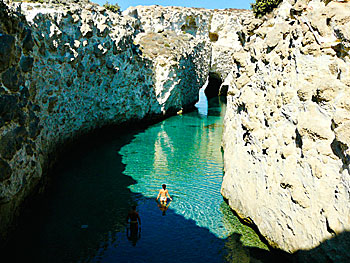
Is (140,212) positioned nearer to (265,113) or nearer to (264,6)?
(265,113)

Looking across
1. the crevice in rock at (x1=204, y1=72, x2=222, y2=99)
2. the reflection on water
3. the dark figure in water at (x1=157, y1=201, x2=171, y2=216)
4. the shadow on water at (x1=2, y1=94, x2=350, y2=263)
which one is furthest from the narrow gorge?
the crevice in rock at (x1=204, y1=72, x2=222, y2=99)

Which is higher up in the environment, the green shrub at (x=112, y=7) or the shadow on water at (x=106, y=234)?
the green shrub at (x=112, y=7)

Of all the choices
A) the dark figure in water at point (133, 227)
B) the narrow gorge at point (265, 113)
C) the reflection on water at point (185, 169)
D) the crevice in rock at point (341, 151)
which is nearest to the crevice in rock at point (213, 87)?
the reflection on water at point (185, 169)

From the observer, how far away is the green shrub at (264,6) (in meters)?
14.7

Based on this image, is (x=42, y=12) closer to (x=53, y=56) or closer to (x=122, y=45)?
(x=53, y=56)

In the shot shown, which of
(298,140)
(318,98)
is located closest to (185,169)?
(298,140)

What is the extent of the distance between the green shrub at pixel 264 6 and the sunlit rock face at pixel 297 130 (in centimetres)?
131

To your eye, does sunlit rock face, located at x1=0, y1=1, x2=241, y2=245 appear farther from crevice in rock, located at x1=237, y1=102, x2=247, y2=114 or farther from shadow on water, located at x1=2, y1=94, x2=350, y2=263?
crevice in rock, located at x1=237, y1=102, x2=247, y2=114

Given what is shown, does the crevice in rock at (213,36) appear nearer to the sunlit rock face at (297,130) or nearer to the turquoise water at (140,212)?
the turquoise water at (140,212)

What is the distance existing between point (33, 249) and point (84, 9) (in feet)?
66.0

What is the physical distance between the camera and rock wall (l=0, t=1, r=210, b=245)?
11109mm

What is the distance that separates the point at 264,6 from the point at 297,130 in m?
8.55

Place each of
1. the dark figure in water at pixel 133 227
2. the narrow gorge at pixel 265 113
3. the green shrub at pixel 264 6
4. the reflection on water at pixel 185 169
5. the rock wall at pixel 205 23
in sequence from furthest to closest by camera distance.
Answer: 1. the rock wall at pixel 205 23
2. the green shrub at pixel 264 6
3. the reflection on water at pixel 185 169
4. the dark figure in water at pixel 133 227
5. the narrow gorge at pixel 265 113

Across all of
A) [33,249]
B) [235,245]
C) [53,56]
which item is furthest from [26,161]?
[53,56]
